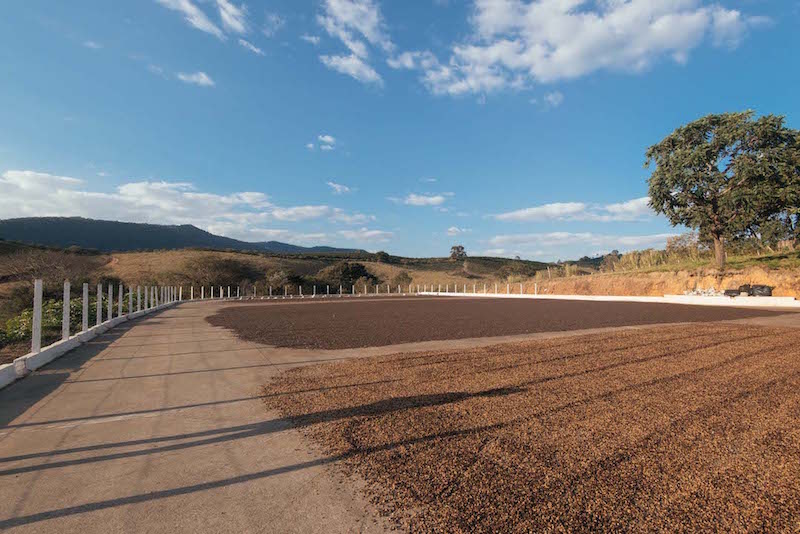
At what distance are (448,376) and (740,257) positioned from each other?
123 feet

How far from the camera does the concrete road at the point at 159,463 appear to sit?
8.41 feet

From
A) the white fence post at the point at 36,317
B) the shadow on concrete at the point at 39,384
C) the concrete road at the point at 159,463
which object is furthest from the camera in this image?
the white fence post at the point at 36,317

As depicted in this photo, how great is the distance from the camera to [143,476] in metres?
3.13

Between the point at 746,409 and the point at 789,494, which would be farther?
the point at 746,409

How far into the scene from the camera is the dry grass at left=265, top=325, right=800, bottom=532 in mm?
2582

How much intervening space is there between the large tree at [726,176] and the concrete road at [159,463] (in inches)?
1256

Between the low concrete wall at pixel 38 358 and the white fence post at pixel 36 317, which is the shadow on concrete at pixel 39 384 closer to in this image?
the low concrete wall at pixel 38 358

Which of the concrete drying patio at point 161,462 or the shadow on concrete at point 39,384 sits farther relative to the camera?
the shadow on concrete at point 39,384

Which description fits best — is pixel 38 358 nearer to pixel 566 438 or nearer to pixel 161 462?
pixel 161 462

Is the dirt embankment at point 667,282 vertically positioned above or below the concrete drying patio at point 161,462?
above

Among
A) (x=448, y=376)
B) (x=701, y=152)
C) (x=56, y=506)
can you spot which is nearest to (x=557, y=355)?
(x=448, y=376)

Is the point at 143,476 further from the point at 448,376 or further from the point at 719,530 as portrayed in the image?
the point at 448,376

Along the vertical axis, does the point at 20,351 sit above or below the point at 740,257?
below

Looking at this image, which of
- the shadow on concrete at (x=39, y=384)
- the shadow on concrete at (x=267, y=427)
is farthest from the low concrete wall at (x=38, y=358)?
the shadow on concrete at (x=267, y=427)
